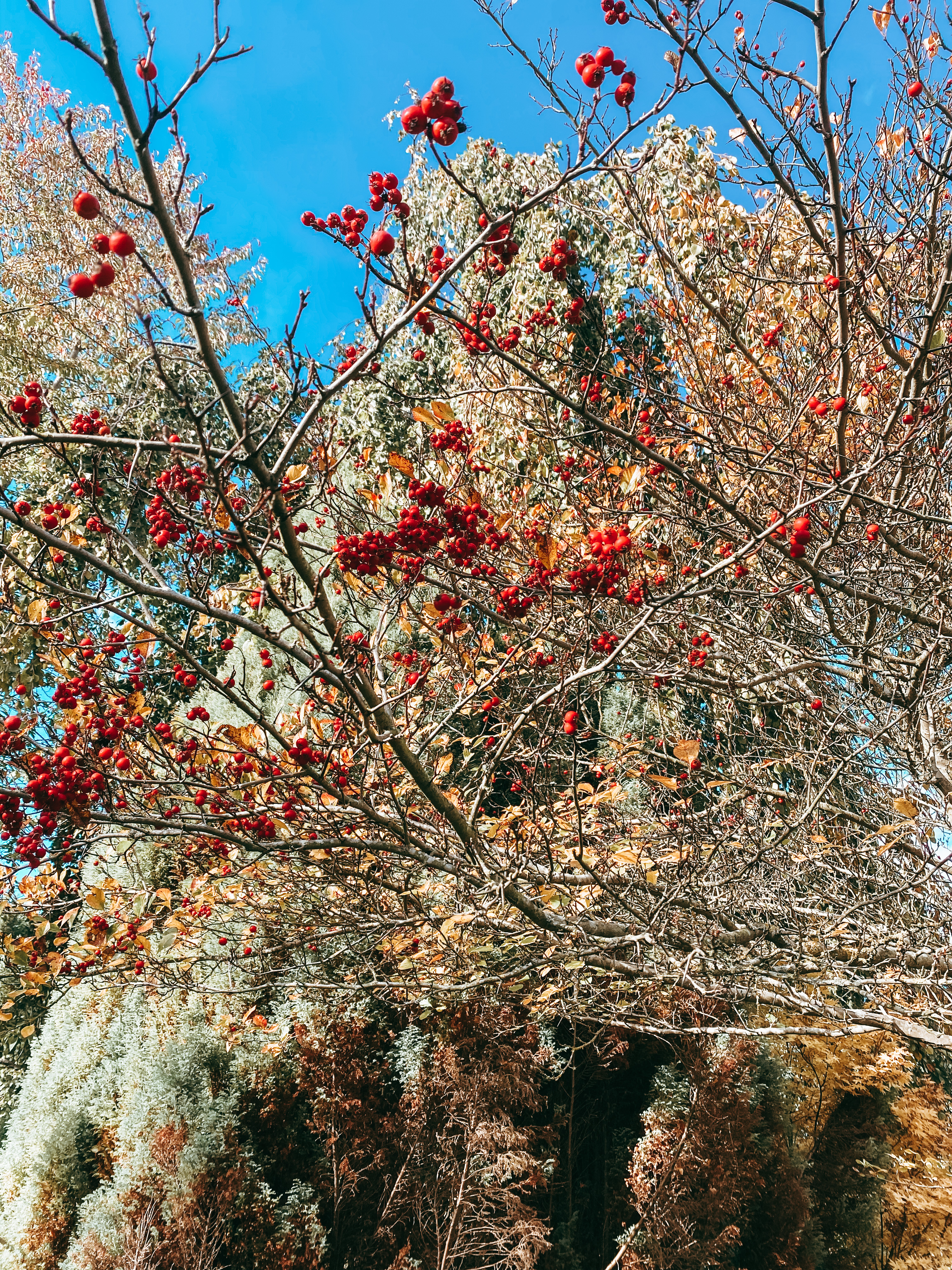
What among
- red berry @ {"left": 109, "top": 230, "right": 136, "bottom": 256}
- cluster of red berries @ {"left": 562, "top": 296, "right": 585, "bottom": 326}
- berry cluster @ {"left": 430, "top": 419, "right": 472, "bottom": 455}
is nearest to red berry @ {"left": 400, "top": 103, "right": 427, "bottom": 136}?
red berry @ {"left": 109, "top": 230, "right": 136, "bottom": 256}

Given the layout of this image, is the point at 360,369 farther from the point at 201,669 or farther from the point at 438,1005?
the point at 438,1005

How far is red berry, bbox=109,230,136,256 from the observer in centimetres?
111

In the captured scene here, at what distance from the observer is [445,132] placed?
1.33m

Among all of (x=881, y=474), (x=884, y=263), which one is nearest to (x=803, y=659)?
(x=881, y=474)

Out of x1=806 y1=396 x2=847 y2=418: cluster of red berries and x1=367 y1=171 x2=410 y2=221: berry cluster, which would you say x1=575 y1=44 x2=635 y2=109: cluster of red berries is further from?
x1=806 y1=396 x2=847 y2=418: cluster of red berries

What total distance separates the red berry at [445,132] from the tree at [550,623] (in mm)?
10

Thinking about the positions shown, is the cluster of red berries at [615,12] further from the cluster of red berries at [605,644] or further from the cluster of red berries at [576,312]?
the cluster of red berries at [605,644]

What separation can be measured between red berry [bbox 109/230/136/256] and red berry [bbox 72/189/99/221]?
1.4 inches

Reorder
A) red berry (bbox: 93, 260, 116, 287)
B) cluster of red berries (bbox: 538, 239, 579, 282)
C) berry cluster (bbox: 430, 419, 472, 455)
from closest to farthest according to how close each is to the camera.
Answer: red berry (bbox: 93, 260, 116, 287) < berry cluster (bbox: 430, 419, 472, 455) < cluster of red berries (bbox: 538, 239, 579, 282)

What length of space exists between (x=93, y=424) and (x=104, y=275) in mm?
1048

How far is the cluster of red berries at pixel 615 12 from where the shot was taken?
202cm

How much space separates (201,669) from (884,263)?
3213 millimetres

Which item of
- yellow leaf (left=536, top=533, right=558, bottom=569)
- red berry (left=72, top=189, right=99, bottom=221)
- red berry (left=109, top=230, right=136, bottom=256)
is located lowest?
red berry (left=109, top=230, right=136, bottom=256)

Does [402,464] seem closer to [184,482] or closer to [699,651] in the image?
[184,482]
